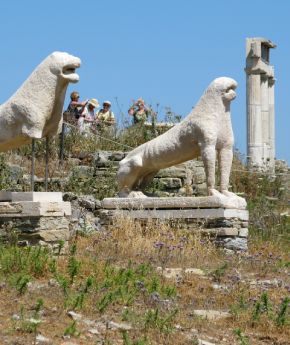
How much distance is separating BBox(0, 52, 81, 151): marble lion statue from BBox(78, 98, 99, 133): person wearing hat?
7507mm

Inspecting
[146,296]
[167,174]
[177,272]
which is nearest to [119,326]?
[146,296]

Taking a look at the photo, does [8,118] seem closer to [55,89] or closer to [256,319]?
[55,89]

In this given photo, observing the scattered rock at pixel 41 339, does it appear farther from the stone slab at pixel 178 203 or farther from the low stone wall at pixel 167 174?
the low stone wall at pixel 167 174

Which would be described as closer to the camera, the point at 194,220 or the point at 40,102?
the point at 40,102

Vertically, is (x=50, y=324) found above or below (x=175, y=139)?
below

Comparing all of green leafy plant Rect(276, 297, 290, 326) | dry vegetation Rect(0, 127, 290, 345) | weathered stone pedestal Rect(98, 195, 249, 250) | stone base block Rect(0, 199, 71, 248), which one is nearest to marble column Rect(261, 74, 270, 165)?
weathered stone pedestal Rect(98, 195, 249, 250)

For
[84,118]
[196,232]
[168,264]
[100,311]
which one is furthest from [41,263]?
[84,118]

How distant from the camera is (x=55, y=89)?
10164 millimetres

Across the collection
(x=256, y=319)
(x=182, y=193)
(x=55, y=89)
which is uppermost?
(x=55, y=89)

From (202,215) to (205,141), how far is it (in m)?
1.01

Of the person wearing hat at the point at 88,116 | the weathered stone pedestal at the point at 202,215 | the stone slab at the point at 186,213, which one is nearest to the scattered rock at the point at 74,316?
the weathered stone pedestal at the point at 202,215

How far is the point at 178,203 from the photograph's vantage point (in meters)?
12.4

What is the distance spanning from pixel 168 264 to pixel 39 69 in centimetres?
266

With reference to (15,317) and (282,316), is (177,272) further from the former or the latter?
(15,317)
